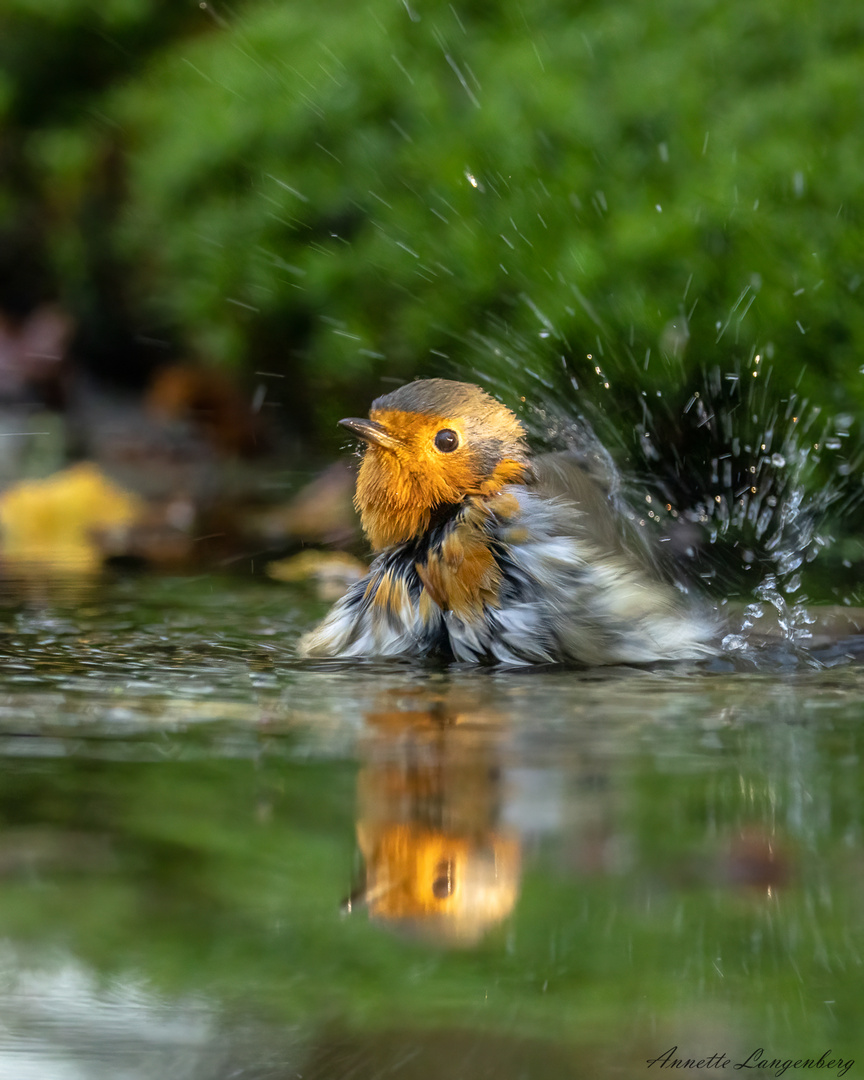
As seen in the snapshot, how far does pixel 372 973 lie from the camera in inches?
59.3

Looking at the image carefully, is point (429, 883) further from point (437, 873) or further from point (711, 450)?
point (711, 450)

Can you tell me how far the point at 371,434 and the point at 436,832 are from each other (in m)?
1.56

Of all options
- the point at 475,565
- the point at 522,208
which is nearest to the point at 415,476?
the point at 475,565

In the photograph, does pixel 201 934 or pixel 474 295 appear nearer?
pixel 201 934

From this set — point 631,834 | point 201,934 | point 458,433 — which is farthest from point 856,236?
point 201,934

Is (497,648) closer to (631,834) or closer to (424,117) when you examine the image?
(631,834)

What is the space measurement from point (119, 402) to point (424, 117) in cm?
443

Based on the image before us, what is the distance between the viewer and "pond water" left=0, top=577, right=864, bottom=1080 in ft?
4.54

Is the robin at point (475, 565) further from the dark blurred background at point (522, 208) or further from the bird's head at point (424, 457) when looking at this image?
the dark blurred background at point (522, 208)

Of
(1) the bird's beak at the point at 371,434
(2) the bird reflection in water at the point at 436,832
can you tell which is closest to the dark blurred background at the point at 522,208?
(1) the bird's beak at the point at 371,434

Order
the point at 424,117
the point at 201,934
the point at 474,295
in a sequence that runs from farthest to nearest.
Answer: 1. the point at 424,117
2. the point at 474,295
3. the point at 201,934

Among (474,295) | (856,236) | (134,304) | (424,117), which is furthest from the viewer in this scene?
(134,304)

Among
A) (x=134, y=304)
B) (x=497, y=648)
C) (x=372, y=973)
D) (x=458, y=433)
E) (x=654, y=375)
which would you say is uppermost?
(x=134, y=304)

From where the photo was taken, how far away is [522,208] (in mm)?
5223
